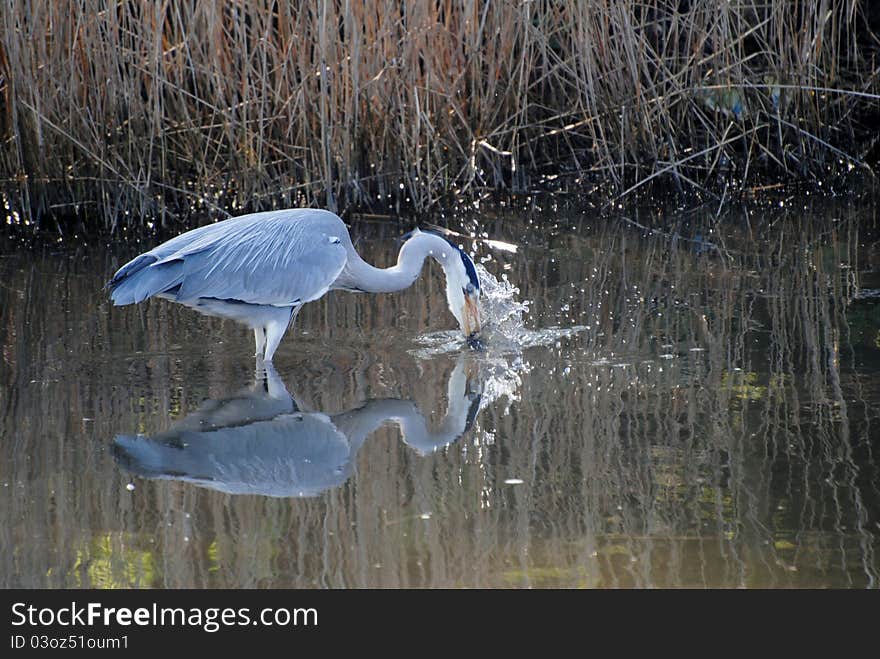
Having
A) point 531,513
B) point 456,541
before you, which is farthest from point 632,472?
point 456,541

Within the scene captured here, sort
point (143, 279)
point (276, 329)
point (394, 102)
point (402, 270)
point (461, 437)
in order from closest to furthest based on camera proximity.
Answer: point (461, 437) < point (143, 279) < point (276, 329) < point (402, 270) < point (394, 102)

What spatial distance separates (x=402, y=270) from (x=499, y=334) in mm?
634

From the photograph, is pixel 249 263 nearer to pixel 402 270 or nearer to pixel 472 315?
pixel 402 270

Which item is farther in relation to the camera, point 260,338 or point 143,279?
point 260,338

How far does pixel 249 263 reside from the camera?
20.1ft

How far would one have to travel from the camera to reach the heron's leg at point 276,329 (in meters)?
6.03

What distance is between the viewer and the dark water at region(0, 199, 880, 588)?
3.90 meters

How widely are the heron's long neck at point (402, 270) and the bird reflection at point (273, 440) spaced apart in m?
0.99

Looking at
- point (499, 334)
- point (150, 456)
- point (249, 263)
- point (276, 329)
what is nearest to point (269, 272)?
point (249, 263)

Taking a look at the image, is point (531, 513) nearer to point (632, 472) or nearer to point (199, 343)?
point (632, 472)

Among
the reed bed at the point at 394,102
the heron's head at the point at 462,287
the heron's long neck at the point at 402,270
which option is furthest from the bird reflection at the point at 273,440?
the reed bed at the point at 394,102

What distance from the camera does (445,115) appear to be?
942 cm

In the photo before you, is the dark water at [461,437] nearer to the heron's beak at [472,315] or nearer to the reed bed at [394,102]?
the heron's beak at [472,315]
